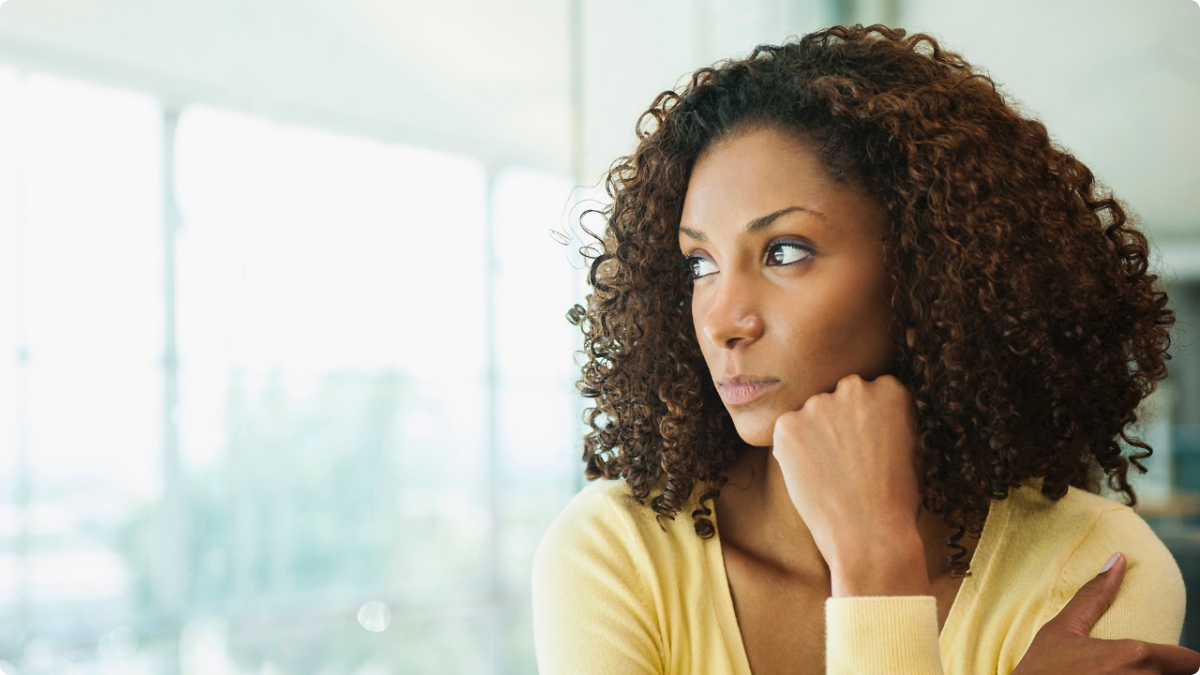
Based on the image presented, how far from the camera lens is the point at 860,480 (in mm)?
1156

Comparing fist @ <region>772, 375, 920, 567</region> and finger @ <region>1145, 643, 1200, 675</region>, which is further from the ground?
fist @ <region>772, 375, 920, 567</region>

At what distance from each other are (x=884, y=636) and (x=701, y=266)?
0.48m

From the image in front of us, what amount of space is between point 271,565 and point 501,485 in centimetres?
168

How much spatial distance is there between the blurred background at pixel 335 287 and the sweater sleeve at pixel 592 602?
2.06m

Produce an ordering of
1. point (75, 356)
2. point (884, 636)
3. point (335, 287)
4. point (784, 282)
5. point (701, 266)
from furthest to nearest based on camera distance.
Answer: point (335, 287)
point (75, 356)
point (701, 266)
point (784, 282)
point (884, 636)

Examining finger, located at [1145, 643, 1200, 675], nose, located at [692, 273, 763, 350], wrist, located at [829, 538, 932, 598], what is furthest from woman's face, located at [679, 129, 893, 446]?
finger, located at [1145, 643, 1200, 675]

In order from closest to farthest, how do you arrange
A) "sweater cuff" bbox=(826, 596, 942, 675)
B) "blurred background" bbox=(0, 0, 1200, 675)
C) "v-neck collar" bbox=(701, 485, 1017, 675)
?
"sweater cuff" bbox=(826, 596, 942, 675)
"v-neck collar" bbox=(701, 485, 1017, 675)
"blurred background" bbox=(0, 0, 1200, 675)

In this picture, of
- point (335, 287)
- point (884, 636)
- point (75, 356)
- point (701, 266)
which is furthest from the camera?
point (335, 287)

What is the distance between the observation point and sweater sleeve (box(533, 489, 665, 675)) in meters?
1.23

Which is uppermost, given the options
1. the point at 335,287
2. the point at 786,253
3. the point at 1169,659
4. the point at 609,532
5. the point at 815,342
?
the point at 335,287

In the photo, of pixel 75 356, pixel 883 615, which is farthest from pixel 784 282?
pixel 75 356

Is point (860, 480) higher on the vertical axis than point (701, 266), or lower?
lower

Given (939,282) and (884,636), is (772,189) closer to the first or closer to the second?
(939,282)

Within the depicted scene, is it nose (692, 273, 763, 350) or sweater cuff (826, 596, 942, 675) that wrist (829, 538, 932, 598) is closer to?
sweater cuff (826, 596, 942, 675)
